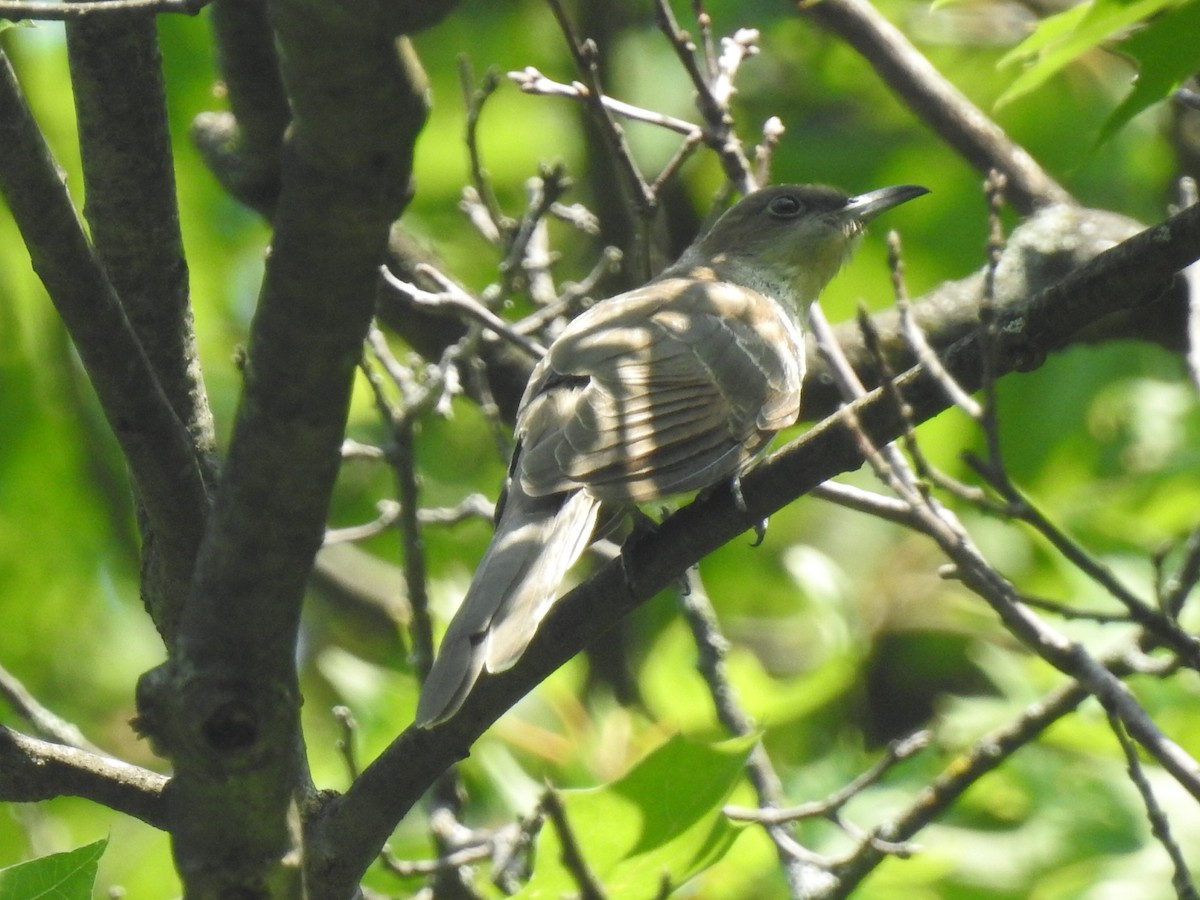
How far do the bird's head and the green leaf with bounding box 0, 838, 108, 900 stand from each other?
3.52 m

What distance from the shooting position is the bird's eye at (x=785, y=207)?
18.5 feet

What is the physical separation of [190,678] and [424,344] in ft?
10.0

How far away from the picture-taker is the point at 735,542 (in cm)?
700

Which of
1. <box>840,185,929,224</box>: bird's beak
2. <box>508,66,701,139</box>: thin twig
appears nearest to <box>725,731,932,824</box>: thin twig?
<box>508,66,701,139</box>: thin twig

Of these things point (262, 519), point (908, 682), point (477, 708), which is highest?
point (262, 519)

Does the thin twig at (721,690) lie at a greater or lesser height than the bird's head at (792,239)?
lesser

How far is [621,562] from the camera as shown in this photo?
2.82 m

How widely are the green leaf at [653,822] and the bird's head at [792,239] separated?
3.08 meters

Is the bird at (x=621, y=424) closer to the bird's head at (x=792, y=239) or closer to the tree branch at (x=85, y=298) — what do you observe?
the bird's head at (x=792, y=239)

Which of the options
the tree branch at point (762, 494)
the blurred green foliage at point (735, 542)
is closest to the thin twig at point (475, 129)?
the blurred green foliage at point (735, 542)

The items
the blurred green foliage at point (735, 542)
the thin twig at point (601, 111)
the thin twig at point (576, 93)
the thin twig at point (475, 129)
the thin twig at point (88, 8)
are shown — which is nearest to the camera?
the thin twig at point (88, 8)

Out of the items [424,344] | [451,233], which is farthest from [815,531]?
[424,344]

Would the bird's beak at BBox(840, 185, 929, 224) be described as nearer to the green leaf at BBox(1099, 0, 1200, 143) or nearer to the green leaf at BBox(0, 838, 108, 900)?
the green leaf at BBox(1099, 0, 1200, 143)

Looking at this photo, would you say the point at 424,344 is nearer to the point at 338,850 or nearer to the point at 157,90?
the point at 157,90
